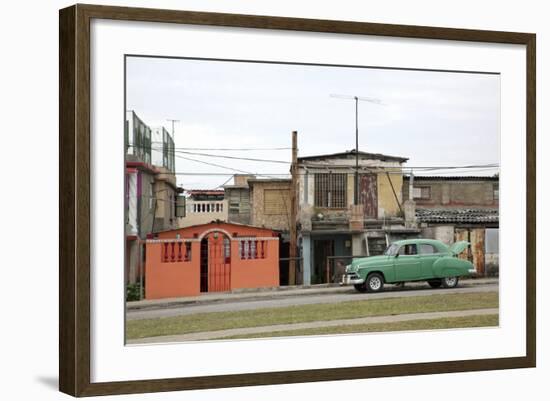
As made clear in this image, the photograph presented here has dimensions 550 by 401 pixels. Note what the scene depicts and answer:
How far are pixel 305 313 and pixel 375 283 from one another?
620 mm

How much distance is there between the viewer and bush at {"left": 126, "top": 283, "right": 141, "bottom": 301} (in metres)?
6.80

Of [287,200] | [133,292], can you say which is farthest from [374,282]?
[133,292]

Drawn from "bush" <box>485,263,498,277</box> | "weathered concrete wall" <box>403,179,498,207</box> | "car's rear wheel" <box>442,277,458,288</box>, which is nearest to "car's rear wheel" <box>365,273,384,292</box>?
"car's rear wheel" <box>442,277,458,288</box>

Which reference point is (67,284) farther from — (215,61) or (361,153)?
(361,153)

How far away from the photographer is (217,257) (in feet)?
24.1

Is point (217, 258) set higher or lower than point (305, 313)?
higher

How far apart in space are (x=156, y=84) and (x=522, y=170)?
2949 mm

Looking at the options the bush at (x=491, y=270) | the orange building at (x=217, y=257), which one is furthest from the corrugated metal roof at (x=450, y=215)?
the orange building at (x=217, y=257)

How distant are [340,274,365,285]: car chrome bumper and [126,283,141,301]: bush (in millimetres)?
1548

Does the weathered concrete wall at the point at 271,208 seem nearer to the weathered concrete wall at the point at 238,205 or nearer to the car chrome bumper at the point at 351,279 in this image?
the weathered concrete wall at the point at 238,205

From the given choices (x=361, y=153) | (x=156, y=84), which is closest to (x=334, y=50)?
(x=361, y=153)

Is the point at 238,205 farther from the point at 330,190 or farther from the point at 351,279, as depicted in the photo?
the point at 351,279

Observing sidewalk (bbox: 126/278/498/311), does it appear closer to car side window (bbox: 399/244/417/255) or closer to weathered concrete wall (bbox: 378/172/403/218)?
car side window (bbox: 399/244/417/255)

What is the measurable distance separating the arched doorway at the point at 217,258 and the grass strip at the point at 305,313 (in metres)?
0.27
